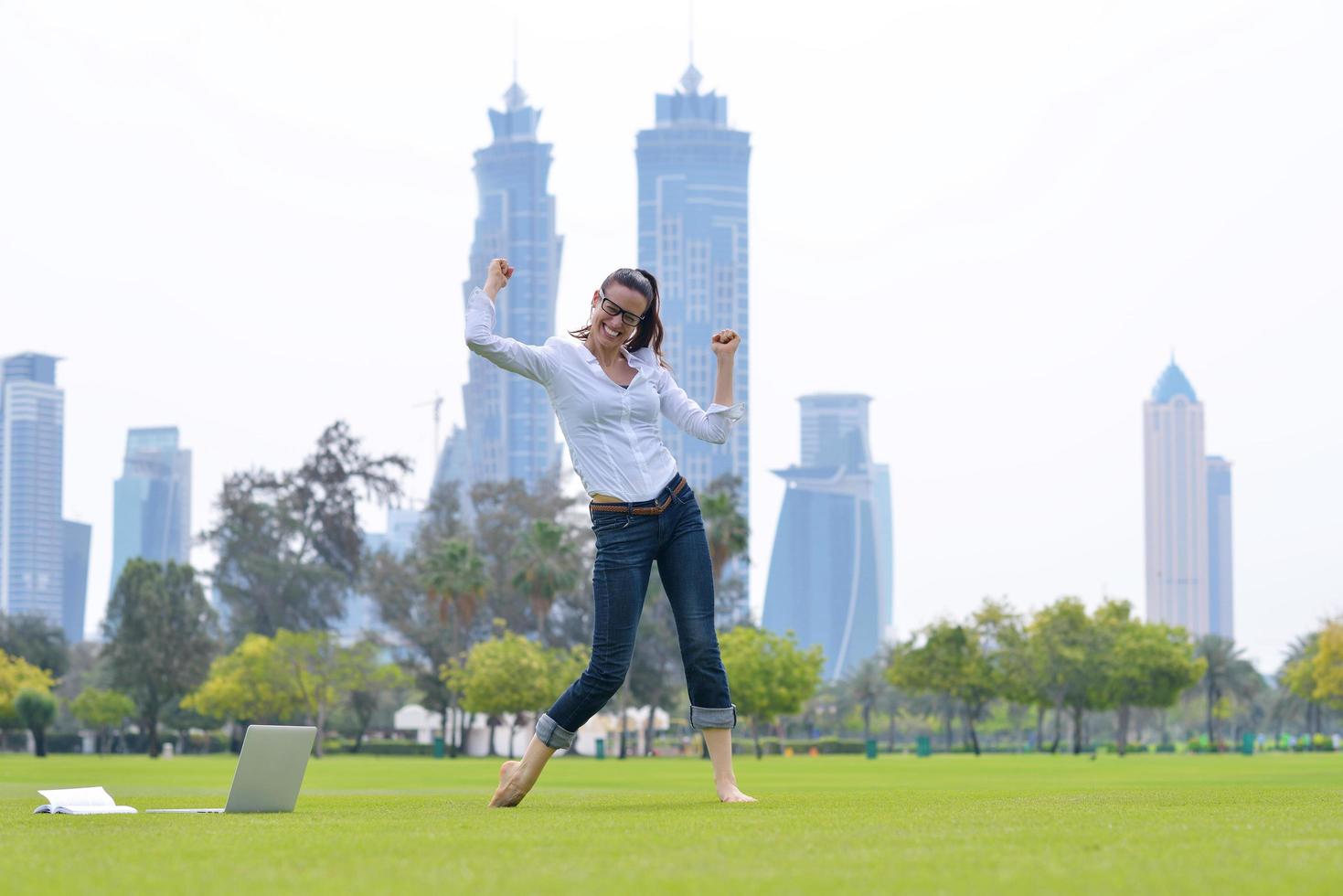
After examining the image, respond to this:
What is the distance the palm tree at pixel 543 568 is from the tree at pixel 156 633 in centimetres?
1377

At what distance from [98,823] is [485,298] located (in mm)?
2469

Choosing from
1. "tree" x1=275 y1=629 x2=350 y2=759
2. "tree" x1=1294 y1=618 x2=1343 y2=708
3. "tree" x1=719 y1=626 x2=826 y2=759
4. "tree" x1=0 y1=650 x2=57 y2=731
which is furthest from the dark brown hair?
"tree" x1=1294 y1=618 x2=1343 y2=708

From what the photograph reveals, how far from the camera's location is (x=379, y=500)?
8156cm

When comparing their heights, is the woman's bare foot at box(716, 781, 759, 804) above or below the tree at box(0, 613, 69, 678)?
below

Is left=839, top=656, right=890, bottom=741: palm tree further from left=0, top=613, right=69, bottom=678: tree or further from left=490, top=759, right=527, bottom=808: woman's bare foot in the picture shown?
left=490, top=759, right=527, bottom=808: woman's bare foot

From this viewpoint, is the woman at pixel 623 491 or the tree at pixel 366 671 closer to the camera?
the woman at pixel 623 491

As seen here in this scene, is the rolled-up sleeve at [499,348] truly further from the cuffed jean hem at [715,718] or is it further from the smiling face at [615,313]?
the cuffed jean hem at [715,718]

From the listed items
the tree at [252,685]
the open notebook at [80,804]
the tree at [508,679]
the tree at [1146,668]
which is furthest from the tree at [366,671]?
the open notebook at [80,804]

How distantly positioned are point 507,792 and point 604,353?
1.79 m

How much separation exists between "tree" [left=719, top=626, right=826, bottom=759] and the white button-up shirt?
58.0m

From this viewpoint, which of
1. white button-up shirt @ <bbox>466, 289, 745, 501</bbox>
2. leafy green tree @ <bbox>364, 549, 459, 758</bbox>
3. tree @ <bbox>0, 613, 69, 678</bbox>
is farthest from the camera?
tree @ <bbox>0, 613, 69, 678</bbox>

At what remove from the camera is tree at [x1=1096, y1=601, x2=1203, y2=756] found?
67625 millimetres

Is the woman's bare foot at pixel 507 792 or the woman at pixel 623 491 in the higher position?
the woman at pixel 623 491

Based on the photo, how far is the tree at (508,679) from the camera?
66438mm
